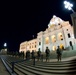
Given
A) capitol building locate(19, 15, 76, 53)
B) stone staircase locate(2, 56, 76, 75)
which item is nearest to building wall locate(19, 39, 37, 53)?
capitol building locate(19, 15, 76, 53)

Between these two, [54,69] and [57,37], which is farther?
[57,37]

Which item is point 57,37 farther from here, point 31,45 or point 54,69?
point 54,69

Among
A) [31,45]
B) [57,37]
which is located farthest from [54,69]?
[31,45]

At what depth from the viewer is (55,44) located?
1962 inches

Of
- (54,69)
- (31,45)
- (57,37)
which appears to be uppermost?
(57,37)

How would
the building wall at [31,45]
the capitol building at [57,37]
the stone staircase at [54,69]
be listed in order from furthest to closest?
1. the building wall at [31,45]
2. the capitol building at [57,37]
3. the stone staircase at [54,69]

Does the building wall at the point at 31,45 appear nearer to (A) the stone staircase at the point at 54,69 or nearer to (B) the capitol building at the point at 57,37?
(B) the capitol building at the point at 57,37

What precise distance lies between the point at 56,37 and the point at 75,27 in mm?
41581

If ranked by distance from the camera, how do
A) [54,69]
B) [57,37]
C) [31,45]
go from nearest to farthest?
[54,69] → [57,37] → [31,45]

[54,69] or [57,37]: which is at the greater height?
[57,37]

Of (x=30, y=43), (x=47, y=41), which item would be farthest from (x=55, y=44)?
(x=30, y=43)

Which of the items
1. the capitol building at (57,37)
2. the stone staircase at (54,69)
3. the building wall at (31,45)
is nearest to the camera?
the stone staircase at (54,69)

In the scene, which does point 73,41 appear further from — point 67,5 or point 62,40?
point 67,5

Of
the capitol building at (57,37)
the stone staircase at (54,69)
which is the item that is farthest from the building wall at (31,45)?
the stone staircase at (54,69)
